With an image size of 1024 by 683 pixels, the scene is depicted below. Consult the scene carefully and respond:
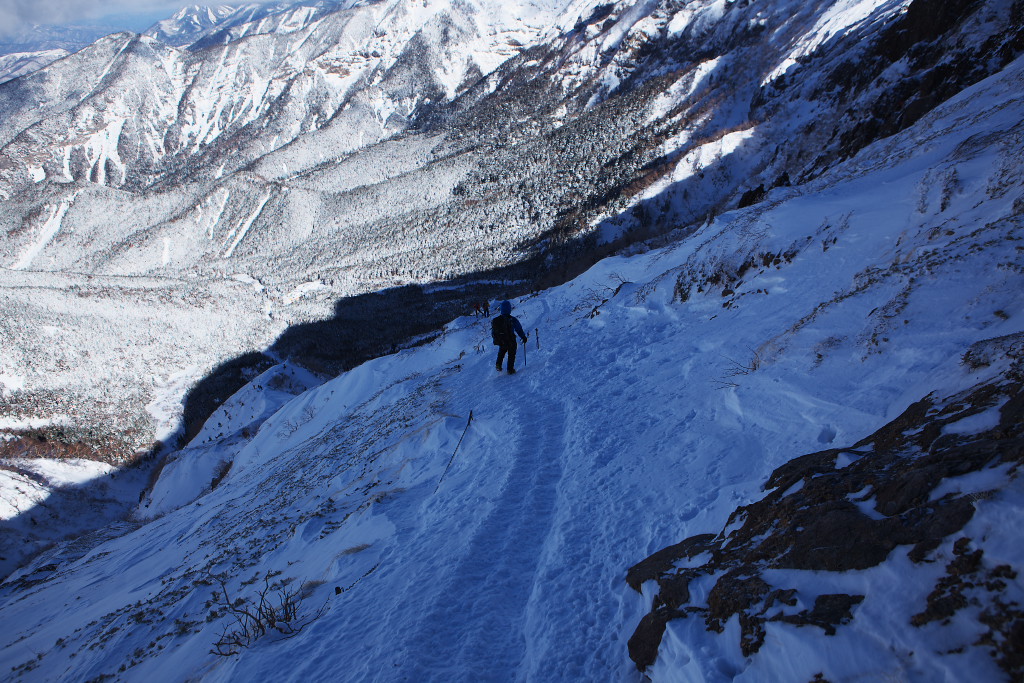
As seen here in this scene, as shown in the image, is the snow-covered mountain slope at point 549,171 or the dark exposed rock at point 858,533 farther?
the snow-covered mountain slope at point 549,171

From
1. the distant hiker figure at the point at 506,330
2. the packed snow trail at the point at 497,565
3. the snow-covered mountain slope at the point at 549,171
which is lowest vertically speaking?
the packed snow trail at the point at 497,565

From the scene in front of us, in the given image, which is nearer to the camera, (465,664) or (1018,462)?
(1018,462)

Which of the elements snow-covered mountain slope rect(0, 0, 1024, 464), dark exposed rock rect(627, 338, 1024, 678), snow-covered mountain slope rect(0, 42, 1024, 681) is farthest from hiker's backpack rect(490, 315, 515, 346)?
snow-covered mountain slope rect(0, 0, 1024, 464)

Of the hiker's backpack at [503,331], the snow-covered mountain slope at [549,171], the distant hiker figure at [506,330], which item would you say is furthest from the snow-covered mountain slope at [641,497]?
the snow-covered mountain slope at [549,171]

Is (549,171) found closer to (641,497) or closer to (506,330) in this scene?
(506,330)

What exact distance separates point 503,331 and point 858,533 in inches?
331

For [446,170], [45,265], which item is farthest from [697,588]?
[45,265]

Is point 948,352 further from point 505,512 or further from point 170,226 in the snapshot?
point 170,226

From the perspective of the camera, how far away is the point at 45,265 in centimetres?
11188

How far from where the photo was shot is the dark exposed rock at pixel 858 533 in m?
2.00

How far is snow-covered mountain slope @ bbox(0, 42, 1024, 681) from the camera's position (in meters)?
2.35

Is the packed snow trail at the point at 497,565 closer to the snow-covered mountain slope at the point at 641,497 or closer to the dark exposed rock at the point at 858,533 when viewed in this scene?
the snow-covered mountain slope at the point at 641,497

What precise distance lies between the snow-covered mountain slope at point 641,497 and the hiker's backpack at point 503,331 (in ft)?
2.74

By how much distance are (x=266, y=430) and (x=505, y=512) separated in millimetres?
22975
